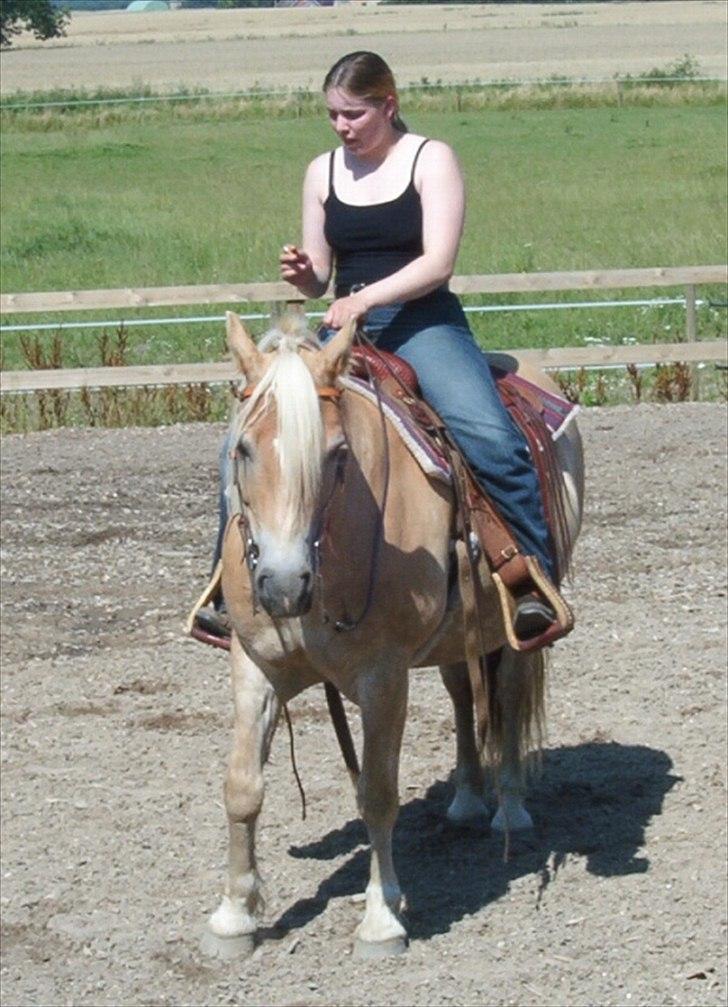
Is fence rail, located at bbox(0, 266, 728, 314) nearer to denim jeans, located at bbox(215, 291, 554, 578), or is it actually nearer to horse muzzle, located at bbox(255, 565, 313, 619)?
denim jeans, located at bbox(215, 291, 554, 578)

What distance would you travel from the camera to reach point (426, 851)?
242 inches

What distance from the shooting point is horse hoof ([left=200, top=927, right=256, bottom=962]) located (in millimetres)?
5285

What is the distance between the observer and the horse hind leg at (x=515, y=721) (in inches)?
245

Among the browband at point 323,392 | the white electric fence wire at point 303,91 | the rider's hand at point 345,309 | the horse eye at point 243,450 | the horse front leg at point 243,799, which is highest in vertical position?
the rider's hand at point 345,309

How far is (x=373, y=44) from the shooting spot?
73.7 metres

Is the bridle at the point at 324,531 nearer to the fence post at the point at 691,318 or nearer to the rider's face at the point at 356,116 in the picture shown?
the rider's face at the point at 356,116

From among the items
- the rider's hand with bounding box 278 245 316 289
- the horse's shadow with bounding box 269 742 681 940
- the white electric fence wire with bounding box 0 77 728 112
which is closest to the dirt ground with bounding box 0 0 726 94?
the white electric fence wire with bounding box 0 77 728 112

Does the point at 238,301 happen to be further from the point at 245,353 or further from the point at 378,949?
the point at 245,353

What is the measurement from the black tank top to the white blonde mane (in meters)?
0.91

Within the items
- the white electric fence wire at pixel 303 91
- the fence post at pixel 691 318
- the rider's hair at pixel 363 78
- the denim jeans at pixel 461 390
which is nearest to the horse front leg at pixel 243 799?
the denim jeans at pixel 461 390

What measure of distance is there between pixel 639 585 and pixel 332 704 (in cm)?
374

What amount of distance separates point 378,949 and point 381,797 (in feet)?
1.40

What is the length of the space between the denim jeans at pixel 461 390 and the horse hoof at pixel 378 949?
122 centimetres

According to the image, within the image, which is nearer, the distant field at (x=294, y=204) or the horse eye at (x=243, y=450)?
the horse eye at (x=243, y=450)
